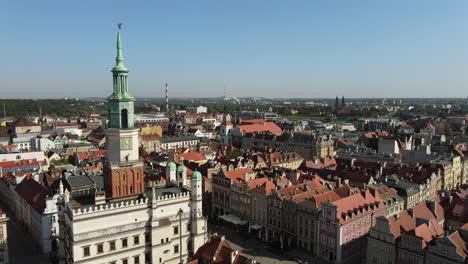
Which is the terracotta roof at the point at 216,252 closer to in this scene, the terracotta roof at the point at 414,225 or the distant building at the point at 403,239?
the distant building at the point at 403,239

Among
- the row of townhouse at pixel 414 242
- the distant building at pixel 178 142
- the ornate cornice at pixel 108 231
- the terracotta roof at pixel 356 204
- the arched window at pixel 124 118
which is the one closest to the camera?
the row of townhouse at pixel 414 242

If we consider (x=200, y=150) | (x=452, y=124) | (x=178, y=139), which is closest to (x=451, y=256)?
(x=200, y=150)

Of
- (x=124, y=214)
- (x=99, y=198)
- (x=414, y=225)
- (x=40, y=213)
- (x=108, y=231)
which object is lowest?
(x=40, y=213)

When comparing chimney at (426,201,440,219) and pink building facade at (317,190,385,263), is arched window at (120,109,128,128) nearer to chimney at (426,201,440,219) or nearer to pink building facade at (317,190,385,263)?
pink building facade at (317,190,385,263)

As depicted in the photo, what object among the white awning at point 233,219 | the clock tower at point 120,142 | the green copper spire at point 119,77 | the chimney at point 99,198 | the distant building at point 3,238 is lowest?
the white awning at point 233,219

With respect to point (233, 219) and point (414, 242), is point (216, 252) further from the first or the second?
point (233, 219)

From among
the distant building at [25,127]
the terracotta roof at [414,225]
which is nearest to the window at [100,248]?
the terracotta roof at [414,225]

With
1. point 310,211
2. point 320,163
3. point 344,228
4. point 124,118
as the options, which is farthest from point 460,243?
point 320,163

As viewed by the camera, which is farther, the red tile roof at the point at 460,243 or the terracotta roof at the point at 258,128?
the terracotta roof at the point at 258,128
